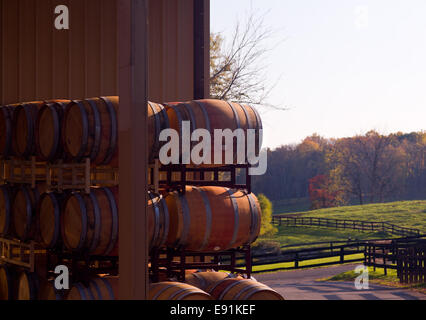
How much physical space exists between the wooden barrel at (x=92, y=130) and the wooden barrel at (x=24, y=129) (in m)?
0.82

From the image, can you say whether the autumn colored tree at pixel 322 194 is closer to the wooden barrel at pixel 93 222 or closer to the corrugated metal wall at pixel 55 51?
the corrugated metal wall at pixel 55 51

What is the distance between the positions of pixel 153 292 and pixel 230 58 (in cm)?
1795

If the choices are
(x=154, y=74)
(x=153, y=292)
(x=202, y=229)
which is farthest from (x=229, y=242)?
(x=154, y=74)

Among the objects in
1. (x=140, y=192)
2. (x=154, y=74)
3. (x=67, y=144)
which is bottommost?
(x=140, y=192)

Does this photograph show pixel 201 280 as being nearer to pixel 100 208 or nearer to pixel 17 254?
pixel 100 208

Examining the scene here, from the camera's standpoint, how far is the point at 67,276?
29.0ft

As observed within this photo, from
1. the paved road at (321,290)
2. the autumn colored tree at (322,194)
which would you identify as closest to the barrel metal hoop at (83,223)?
the paved road at (321,290)

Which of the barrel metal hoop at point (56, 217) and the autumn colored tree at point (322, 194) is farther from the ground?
the barrel metal hoop at point (56, 217)

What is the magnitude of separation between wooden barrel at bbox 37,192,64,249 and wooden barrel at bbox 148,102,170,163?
1316 millimetres

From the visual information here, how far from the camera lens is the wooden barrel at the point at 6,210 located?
368 inches

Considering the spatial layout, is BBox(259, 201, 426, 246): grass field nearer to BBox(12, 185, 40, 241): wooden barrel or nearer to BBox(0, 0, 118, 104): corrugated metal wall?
BBox(0, 0, 118, 104): corrugated metal wall

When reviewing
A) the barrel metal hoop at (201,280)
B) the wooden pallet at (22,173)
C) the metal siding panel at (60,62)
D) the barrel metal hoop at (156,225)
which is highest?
the metal siding panel at (60,62)

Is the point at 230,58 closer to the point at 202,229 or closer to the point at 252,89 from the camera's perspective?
the point at 252,89

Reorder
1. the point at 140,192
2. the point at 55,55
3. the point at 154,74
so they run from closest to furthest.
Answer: the point at 140,192 < the point at 55,55 < the point at 154,74
